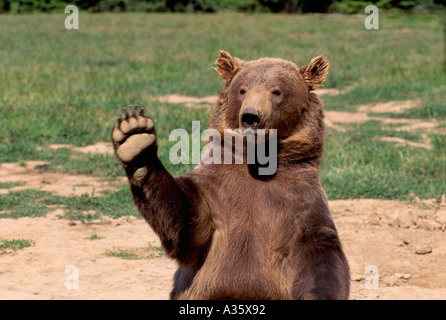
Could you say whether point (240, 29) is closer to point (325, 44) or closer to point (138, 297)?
point (325, 44)

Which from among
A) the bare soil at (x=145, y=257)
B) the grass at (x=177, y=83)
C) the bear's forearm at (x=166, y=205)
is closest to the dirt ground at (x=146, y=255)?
the bare soil at (x=145, y=257)

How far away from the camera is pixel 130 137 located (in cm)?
316

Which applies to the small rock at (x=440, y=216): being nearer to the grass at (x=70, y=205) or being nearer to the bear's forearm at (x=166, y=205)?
the grass at (x=70, y=205)

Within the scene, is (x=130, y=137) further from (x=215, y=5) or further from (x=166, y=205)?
(x=215, y=5)

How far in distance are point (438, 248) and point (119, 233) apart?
279 cm

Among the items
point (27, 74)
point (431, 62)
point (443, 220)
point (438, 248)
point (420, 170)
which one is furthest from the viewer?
point (431, 62)

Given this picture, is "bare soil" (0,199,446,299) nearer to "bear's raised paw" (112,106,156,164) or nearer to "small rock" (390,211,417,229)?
"small rock" (390,211,417,229)

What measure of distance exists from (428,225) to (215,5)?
3398cm

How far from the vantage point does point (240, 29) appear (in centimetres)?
2725

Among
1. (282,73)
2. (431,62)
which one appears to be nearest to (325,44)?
(431,62)

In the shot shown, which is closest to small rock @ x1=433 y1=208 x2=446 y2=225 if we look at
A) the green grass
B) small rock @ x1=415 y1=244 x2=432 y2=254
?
small rock @ x1=415 y1=244 x2=432 y2=254

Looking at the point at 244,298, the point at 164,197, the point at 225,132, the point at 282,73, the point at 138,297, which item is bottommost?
the point at 138,297

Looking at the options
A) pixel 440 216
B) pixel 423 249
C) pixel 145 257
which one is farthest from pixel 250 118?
pixel 440 216

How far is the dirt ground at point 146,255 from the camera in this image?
15.2 ft
